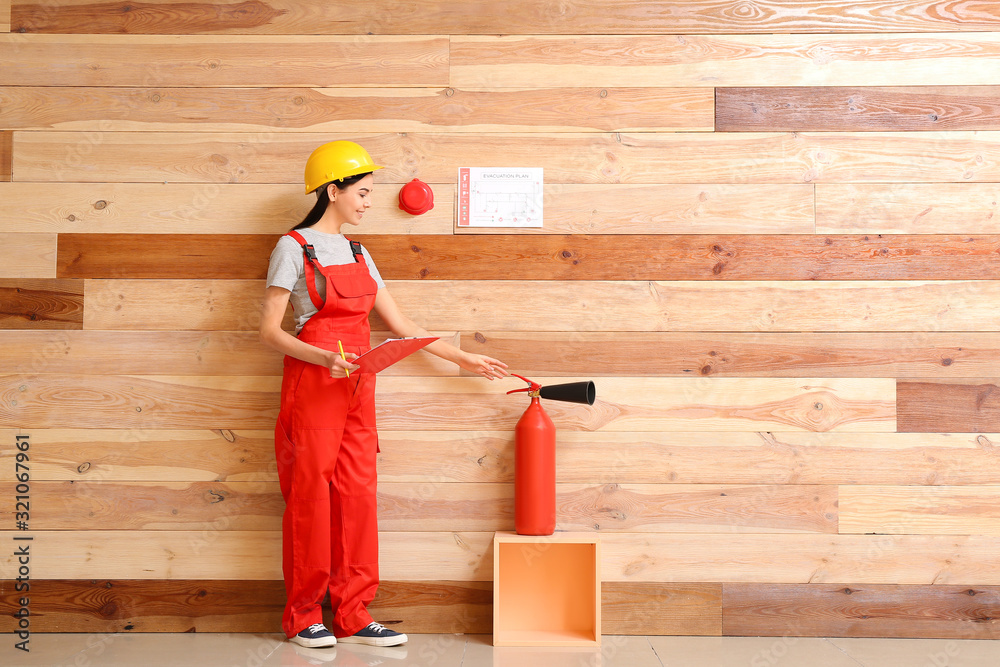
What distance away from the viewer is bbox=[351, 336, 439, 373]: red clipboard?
1834 millimetres

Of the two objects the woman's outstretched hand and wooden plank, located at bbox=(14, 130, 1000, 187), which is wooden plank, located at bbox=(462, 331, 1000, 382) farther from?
wooden plank, located at bbox=(14, 130, 1000, 187)

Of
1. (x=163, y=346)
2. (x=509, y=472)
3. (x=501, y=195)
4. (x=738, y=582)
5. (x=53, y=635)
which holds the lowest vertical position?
(x=53, y=635)

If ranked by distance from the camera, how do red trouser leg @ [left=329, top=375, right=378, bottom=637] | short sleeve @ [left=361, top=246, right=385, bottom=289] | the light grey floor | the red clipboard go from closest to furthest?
the red clipboard, the light grey floor, red trouser leg @ [left=329, top=375, right=378, bottom=637], short sleeve @ [left=361, top=246, right=385, bottom=289]

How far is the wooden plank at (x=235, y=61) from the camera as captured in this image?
232 cm

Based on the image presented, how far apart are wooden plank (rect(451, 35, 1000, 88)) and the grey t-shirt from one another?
735 mm

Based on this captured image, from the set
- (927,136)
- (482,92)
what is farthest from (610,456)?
(927,136)

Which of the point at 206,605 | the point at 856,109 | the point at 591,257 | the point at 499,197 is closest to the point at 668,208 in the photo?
the point at 591,257

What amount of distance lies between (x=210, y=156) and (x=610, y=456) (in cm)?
173

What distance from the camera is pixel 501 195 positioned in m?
2.30

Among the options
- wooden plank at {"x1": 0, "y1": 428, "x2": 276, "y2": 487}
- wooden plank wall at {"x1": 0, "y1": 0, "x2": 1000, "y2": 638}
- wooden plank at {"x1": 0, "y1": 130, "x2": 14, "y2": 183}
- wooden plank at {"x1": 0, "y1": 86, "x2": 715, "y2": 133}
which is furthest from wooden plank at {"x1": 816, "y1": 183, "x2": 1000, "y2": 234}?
wooden plank at {"x1": 0, "y1": 130, "x2": 14, "y2": 183}

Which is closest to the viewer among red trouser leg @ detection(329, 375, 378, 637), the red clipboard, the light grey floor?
the red clipboard

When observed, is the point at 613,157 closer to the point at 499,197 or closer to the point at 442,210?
the point at 499,197

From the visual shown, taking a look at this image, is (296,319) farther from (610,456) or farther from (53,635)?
(53,635)

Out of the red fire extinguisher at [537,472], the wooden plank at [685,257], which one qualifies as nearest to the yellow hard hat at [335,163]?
the wooden plank at [685,257]
